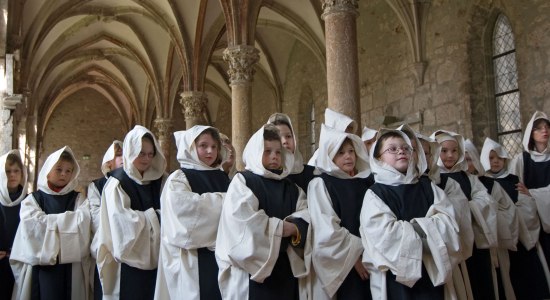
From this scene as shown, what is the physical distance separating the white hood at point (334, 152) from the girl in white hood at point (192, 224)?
792 millimetres

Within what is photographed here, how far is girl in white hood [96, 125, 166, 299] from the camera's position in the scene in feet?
13.5

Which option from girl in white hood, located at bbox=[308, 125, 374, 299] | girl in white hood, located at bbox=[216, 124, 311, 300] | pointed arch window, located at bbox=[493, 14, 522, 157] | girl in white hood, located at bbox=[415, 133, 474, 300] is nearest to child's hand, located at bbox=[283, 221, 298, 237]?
girl in white hood, located at bbox=[216, 124, 311, 300]

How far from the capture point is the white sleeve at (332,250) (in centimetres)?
352

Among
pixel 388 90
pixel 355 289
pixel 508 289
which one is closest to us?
pixel 355 289

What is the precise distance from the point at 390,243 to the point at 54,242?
2.83 meters

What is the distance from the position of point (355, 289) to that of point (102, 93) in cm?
2749

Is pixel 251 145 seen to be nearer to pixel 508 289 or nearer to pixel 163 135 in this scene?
pixel 508 289

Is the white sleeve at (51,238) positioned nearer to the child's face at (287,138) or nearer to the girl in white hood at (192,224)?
the girl in white hood at (192,224)

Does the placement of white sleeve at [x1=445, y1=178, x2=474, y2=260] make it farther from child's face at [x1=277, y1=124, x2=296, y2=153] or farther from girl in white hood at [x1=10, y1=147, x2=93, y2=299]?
girl in white hood at [x1=10, y1=147, x2=93, y2=299]

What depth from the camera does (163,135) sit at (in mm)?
20250

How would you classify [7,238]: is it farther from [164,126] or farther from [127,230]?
[164,126]

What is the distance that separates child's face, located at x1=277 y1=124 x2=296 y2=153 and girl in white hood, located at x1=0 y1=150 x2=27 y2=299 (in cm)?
263

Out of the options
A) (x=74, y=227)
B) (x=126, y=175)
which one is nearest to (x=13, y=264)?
(x=74, y=227)

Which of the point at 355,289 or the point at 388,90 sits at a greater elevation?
the point at 388,90
